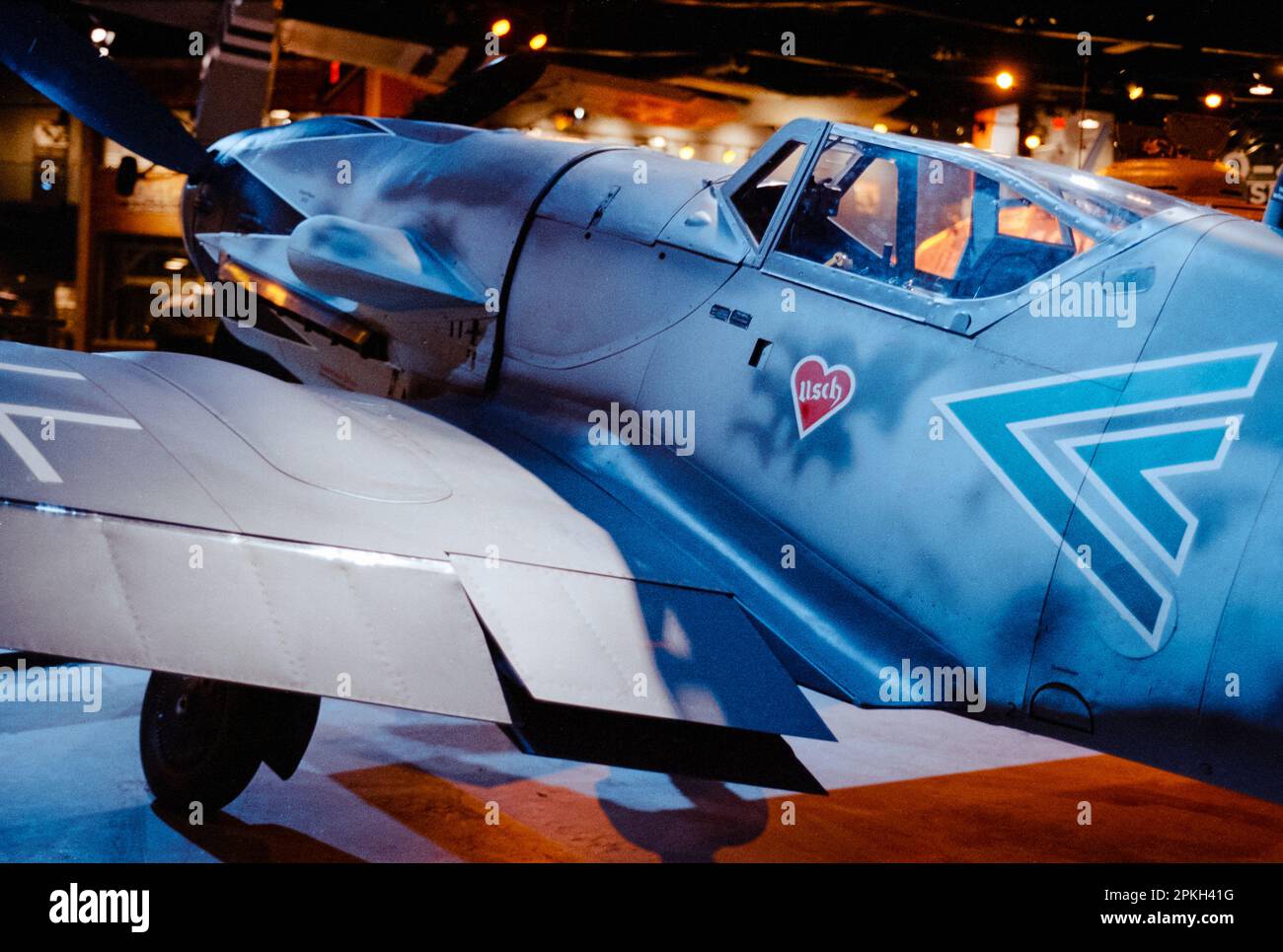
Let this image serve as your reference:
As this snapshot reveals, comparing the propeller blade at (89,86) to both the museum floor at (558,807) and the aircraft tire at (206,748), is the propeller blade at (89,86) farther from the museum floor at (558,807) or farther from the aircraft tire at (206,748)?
the aircraft tire at (206,748)

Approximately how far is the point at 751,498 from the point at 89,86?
4989 millimetres

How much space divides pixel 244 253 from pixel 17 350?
235cm

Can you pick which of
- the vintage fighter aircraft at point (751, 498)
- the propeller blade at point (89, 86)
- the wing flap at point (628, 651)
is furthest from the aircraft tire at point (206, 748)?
the propeller blade at point (89, 86)

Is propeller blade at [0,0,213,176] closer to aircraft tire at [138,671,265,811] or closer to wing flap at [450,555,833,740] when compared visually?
aircraft tire at [138,671,265,811]

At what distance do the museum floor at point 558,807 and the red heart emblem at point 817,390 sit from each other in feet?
5.58

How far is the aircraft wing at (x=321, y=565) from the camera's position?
251cm

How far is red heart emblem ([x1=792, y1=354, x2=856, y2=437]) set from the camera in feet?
11.2

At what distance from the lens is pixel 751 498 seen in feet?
12.0

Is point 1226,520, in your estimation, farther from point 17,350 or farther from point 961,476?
point 17,350

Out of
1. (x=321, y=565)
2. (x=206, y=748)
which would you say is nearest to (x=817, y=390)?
(x=321, y=565)

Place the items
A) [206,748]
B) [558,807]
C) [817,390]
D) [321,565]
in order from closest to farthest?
[321,565]
[817,390]
[206,748]
[558,807]

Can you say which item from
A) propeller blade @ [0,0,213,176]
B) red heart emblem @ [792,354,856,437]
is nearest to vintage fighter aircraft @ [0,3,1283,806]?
red heart emblem @ [792,354,856,437]

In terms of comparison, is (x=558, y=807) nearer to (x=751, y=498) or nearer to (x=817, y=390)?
(x=751, y=498)

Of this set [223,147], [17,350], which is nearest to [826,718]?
[17,350]
